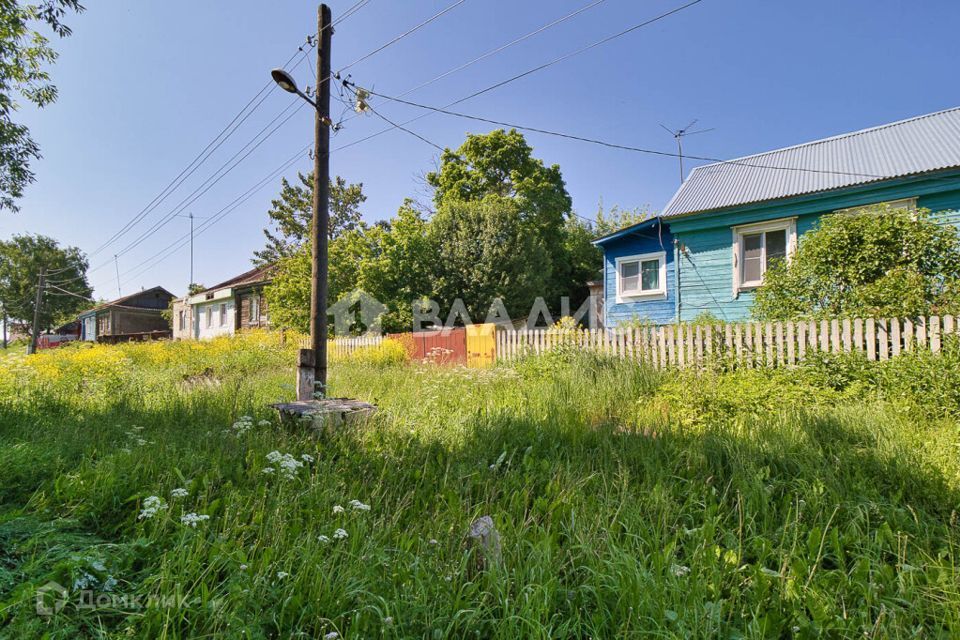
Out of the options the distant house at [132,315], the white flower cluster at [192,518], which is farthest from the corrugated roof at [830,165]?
the distant house at [132,315]

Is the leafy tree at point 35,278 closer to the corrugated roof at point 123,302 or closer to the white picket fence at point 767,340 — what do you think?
the corrugated roof at point 123,302

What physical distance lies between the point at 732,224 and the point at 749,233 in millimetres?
489

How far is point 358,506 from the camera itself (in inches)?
87.7

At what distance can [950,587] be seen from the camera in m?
1.77

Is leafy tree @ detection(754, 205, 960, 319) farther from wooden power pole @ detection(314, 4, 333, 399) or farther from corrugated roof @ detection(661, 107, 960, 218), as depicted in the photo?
wooden power pole @ detection(314, 4, 333, 399)

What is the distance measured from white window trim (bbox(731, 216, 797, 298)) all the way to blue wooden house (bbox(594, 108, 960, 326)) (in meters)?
0.02

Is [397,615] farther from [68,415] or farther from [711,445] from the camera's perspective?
[68,415]

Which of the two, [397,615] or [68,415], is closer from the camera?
[397,615]

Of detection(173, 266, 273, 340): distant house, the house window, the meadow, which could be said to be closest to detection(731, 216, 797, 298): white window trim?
the meadow

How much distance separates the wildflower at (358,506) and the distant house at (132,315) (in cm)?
4921

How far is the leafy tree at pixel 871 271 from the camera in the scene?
18.4 feet

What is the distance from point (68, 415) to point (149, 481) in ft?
10.5

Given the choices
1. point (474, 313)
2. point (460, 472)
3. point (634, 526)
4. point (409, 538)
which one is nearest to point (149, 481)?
point (409, 538)

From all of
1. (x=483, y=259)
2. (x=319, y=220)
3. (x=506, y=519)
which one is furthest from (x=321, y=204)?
(x=483, y=259)
